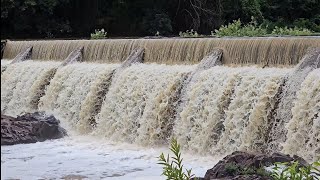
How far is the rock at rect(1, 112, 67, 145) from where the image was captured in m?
7.44

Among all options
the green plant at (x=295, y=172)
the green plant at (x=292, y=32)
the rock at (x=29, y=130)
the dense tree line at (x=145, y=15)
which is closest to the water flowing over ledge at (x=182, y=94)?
the rock at (x=29, y=130)

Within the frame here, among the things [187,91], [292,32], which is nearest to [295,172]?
[187,91]

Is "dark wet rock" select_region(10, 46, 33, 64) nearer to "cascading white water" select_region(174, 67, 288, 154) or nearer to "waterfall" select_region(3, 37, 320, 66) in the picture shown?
"waterfall" select_region(3, 37, 320, 66)

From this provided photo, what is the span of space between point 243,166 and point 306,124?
1902 mm

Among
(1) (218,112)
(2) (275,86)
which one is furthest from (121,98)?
(2) (275,86)

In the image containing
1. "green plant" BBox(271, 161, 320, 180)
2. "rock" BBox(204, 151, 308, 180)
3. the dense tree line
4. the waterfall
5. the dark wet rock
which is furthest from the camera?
the dense tree line

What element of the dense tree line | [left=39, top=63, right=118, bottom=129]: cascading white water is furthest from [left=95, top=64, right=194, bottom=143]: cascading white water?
the dense tree line

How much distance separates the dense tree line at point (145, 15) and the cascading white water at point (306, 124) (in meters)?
12.4

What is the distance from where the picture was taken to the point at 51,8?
720 inches

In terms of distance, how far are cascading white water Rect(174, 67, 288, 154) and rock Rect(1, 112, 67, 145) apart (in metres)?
1.86

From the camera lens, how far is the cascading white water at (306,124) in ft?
18.5

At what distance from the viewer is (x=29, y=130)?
7672mm

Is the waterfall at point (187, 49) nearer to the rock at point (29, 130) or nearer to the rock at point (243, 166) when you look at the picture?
the rock at point (29, 130)

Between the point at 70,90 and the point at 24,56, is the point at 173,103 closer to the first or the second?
the point at 70,90
